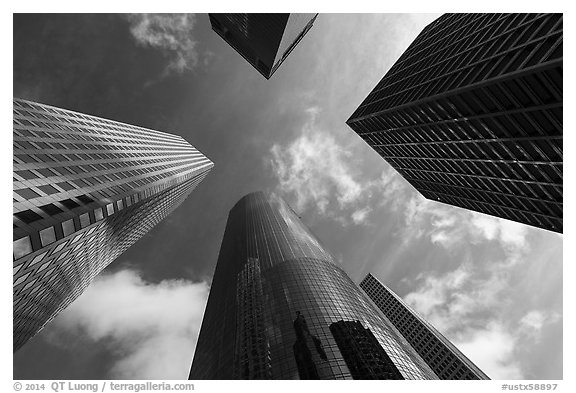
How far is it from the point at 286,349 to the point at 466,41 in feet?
260

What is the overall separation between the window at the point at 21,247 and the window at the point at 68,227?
18.6 feet

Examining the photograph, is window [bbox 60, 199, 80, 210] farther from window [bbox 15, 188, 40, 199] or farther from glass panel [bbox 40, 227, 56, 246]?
glass panel [bbox 40, 227, 56, 246]

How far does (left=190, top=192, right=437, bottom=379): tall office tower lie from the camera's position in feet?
256

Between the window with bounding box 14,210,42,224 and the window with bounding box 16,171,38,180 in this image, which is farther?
the window with bounding box 16,171,38,180

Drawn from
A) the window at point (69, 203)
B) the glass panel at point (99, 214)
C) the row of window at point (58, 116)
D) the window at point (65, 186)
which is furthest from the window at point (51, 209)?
the row of window at point (58, 116)

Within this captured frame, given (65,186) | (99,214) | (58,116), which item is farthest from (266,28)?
(65,186)

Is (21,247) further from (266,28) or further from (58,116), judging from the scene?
(266,28)

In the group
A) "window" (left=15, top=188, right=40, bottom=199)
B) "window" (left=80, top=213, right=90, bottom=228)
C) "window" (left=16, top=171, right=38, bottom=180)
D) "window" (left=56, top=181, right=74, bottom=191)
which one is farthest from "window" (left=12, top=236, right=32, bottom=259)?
"window" (left=56, top=181, right=74, bottom=191)

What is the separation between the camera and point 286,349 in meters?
83.7

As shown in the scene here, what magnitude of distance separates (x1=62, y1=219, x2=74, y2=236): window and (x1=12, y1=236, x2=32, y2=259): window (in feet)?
18.6

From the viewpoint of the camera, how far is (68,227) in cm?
4047
